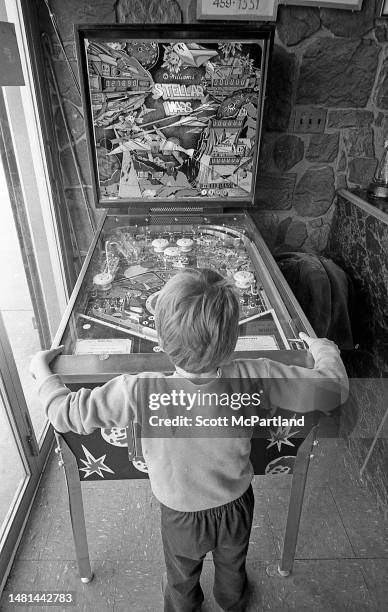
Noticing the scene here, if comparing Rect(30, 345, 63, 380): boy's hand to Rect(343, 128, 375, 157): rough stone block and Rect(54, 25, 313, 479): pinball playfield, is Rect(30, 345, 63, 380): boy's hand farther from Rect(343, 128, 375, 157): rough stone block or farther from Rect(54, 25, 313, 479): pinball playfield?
Rect(343, 128, 375, 157): rough stone block

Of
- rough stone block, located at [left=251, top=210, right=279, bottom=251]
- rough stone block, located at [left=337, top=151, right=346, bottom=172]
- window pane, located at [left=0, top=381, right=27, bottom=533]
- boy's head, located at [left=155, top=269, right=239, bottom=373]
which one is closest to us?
boy's head, located at [left=155, top=269, right=239, bottom=373]

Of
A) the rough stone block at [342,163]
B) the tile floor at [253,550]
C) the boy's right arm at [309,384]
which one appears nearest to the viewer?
the boy's right arm at [309,384]

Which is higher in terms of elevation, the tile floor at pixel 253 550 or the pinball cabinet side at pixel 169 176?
the pinball cabinet side at pixel 169 176

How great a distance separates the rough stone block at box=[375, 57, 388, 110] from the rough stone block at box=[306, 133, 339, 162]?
0.23m

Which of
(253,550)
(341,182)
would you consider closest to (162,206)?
(341,182)

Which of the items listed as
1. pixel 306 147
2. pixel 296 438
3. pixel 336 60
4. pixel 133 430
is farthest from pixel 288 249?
pixel 133 430

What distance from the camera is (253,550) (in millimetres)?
1558

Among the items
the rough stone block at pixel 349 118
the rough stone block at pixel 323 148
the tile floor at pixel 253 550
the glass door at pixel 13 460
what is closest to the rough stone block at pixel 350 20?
the rough stone block at pixel 349 118

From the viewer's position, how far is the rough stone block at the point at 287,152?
207 centimetres

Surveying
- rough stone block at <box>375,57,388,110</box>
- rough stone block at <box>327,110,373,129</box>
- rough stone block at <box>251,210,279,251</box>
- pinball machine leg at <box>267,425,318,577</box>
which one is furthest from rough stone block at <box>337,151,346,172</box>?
pinball machine leg at <box>267,425,318,577</box>

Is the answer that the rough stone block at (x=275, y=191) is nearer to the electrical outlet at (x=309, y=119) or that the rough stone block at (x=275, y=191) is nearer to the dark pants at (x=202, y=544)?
the electrical outlet at (x=309, y=119)

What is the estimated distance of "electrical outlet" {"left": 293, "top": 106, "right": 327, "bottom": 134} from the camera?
2.01 m

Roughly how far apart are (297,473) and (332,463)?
828mm

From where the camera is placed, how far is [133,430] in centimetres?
106
